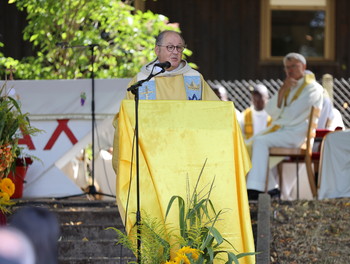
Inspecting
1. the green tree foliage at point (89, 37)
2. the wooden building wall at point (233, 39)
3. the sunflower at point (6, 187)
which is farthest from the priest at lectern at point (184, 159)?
the wooden building wall at point (233, 39)

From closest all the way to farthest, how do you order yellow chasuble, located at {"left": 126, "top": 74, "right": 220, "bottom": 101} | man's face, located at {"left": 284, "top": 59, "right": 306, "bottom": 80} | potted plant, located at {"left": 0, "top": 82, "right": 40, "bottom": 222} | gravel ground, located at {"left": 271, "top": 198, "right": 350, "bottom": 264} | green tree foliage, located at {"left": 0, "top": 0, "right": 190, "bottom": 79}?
yellow chasuble, located at {"left": 126, "top": 74, "right": 220, "bottom": 101}, potted plant, located at {"left": 0, "top": 82, "right": 40, "bottom": 222}, gravel ground, located at {"left": 271, "top": 198, "right": 350, "bottom": 264}, man's face, located at {"left": 284, "top": 59, "right": 306, "bottom": 80}, green tree foliage, located at {"left": 0, "top": 0, "right": 190, "bottom": 79}

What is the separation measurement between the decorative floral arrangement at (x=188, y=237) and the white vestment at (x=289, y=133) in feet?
16.1

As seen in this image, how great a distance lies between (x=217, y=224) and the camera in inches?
197

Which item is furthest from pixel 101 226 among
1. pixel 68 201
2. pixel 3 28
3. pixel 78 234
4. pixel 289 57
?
pixel 3 28

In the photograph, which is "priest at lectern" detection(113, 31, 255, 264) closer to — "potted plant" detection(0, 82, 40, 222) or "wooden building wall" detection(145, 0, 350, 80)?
"potted plant" detection(0, 82, 40, 222)

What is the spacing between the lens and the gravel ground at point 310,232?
23.2 ft

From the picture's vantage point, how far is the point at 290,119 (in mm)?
10180

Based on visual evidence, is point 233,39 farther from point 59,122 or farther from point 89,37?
point 59,122

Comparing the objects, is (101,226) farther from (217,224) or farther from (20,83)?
(217,224)

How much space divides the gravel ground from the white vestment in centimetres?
130

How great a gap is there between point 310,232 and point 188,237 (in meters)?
2.96

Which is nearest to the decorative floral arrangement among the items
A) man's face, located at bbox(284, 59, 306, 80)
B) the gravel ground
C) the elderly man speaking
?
the gravel ground

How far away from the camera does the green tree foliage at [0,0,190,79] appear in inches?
412

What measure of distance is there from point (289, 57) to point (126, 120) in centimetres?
537
